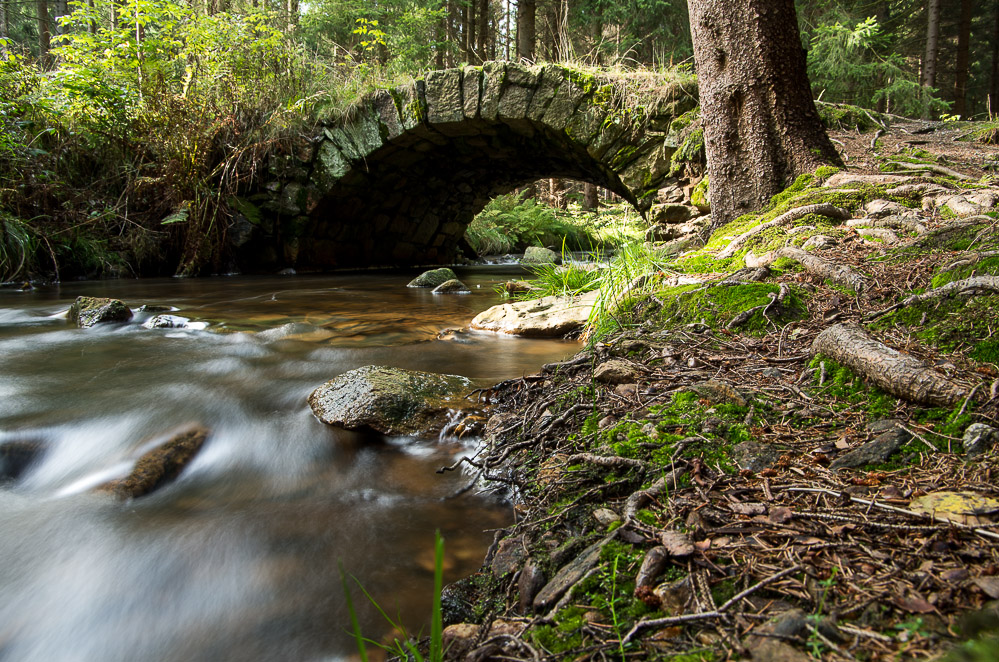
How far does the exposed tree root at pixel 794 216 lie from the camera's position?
3.29m

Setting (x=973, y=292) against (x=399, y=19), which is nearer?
(x=973, y=292)

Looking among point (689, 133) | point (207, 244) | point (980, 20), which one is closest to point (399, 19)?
point (207, 244)

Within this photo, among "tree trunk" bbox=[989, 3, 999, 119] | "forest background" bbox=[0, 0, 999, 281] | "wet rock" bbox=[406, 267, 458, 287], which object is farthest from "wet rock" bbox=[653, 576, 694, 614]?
"tree trunk" bbox=[989, 3, 999, 119]

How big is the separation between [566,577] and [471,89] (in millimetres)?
7804

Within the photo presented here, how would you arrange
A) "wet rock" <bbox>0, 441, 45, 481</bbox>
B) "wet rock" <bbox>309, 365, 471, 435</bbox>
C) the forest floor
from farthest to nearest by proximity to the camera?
"wet rock" <bbox>309, 365, 471, 435</bbox>, "wet rock" <bbox>0, 441, 45, 481</bbox>, the forest floor

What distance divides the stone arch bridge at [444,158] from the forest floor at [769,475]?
498 centimetres

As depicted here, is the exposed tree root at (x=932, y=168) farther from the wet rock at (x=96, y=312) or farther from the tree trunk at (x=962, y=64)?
the tree trunk at (x=962, y=64)

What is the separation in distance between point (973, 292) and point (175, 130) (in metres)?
9.62

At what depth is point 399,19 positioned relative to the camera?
1199cm

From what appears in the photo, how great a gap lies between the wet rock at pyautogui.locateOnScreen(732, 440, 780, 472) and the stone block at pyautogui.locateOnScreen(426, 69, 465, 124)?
7.55m

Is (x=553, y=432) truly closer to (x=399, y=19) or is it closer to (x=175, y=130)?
(x=175, y=130)

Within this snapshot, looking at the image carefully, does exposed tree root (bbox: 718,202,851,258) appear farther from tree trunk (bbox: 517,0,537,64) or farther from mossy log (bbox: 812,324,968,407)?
tree trunk (bbox: 517,0,537,64)

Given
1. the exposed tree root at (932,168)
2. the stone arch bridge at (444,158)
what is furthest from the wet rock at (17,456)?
the stone arch bridge at (444,158)

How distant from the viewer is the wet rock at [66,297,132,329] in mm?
4941
